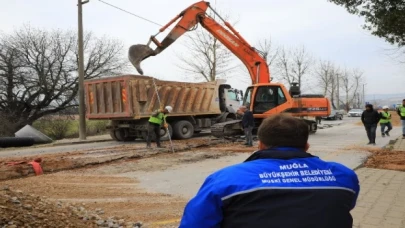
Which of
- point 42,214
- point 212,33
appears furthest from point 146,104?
point 42,214

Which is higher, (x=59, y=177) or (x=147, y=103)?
(x=147, y=103)

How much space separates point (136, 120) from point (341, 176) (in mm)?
15292

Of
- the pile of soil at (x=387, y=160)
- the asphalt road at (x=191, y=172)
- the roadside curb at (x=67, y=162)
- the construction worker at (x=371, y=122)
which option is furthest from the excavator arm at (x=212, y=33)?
the pile of soil at (x=387, y=160)

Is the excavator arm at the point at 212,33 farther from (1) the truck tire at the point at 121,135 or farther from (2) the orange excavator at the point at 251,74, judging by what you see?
(1) the truck tire at the point at 121,135

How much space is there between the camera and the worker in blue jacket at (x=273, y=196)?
5.84ft

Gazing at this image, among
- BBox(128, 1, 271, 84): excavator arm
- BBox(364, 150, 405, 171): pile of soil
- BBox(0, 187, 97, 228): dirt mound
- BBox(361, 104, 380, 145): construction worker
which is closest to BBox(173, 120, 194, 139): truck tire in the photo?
BBox(128, 1, 271, 84): excavator arm

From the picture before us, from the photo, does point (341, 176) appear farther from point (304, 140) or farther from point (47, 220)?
point (47, 220)

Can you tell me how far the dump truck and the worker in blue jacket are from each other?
14.4m

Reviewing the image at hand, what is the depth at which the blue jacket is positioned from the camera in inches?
70.0

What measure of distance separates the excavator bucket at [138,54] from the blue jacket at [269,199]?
13.7 metres

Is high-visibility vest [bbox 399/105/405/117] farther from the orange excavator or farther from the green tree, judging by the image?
the green tree

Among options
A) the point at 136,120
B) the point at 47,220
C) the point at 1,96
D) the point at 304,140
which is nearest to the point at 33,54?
the point at 1,96

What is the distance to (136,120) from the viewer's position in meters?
16.9

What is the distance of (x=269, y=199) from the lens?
A: 180 cm
